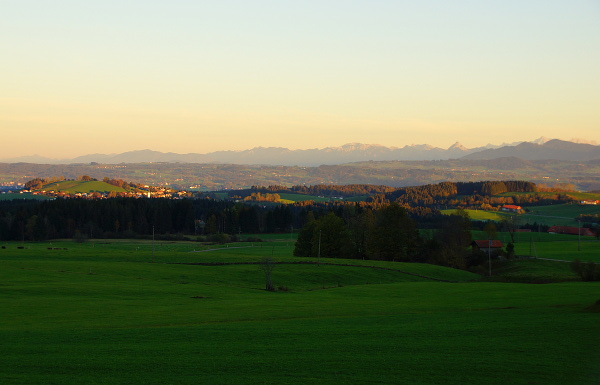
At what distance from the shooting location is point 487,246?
105 meters

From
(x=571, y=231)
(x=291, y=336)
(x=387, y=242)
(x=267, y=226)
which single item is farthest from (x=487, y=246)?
(x=291, y=336)

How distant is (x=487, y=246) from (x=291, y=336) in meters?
87.7

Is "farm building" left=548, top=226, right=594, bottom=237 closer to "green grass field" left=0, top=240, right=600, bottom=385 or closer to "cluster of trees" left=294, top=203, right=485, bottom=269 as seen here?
"cluster of trees" left=294, top=203, right=485, bottom=269

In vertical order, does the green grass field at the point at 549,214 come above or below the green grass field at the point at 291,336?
below

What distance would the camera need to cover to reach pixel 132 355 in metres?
20.7

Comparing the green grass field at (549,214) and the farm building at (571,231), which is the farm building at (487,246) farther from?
the green grass field at (549,214)

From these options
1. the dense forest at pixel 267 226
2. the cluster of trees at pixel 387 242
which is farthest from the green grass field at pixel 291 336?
the cluster of trees at pixel 387 242

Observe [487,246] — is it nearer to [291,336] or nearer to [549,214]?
[291,336]

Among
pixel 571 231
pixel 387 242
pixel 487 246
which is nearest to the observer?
pixel 387 242

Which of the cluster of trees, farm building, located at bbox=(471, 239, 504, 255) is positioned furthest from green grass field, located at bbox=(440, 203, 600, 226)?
the cluster of trees

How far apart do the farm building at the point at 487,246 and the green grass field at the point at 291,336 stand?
56.1 m

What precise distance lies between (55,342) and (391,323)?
49.0ft

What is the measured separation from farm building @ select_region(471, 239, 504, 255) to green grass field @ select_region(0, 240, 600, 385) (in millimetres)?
56112

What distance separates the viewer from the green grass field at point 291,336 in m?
18.2
